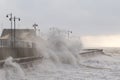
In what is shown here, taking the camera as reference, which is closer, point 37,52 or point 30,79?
point 30,79

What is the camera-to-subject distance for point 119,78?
17422 millimetres

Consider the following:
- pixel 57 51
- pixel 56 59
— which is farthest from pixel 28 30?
pixel 56 59

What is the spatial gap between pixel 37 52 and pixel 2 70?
494 inches

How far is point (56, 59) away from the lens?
29266 mm

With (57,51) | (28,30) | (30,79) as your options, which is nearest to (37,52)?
(57,51)

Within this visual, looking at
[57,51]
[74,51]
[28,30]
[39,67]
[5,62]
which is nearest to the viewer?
[5,62]

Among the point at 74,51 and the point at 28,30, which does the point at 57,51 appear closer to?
the point at 74,51

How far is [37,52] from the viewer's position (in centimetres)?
2953

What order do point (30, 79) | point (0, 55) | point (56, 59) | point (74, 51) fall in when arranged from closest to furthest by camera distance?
1. point (30, 79)
2. point (0, 55)
3. point (56, 59)
4. point (74, 51)

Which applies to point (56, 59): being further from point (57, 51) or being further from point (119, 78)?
point (119, 78)

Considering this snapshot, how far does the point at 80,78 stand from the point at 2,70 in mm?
3874

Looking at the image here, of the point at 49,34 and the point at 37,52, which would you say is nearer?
the point at 37,52

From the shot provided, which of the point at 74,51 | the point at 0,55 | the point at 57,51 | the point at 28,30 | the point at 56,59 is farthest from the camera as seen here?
the point at 28,30

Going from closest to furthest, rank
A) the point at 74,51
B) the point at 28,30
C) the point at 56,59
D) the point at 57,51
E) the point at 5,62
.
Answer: the point at 5,62, the point at 56,59, the point at 57,51, the point at 74,51, the point at 28,30
